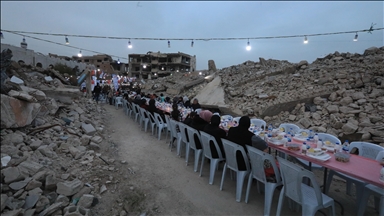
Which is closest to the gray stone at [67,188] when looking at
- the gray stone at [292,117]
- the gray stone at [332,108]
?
the gray stone at [292,117]

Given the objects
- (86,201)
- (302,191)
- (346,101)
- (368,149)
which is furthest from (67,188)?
(346,101)

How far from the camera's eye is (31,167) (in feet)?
9.34

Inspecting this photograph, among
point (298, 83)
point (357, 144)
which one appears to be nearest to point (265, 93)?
point (298, 83)

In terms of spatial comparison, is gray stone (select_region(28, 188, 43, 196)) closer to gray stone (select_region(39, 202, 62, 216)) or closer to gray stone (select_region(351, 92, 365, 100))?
gray stone (select_region(39, 202, 62, 216))

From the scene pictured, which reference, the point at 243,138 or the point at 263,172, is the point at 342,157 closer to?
the point at 263,172

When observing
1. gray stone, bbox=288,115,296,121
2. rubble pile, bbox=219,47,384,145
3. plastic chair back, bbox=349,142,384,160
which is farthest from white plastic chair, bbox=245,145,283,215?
gray stone, bbox=288,115,296,121

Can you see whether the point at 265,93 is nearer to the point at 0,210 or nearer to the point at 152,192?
the point at 152,192

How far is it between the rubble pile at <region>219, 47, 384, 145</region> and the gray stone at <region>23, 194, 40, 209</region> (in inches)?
304

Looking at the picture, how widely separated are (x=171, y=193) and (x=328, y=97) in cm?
834

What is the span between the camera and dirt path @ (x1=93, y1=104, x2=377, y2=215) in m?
3.00

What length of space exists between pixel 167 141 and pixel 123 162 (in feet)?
6.87

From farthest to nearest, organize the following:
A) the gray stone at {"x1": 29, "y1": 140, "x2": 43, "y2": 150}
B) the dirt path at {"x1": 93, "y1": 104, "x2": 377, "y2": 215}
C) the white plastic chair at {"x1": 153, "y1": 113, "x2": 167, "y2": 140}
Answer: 1. the white plastic chair at {"x1": 153, "y1": 113, "x2": 167, "y2": 140}
2. the gray stone at {"x1": 29, "y1": 140, "x2": 43, "y2": 150}
3. the dirt path at {"x1": 93, "y1": 104, "x2": 377, "y2": 215}

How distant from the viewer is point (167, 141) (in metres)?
6.59

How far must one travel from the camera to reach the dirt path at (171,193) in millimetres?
3000
